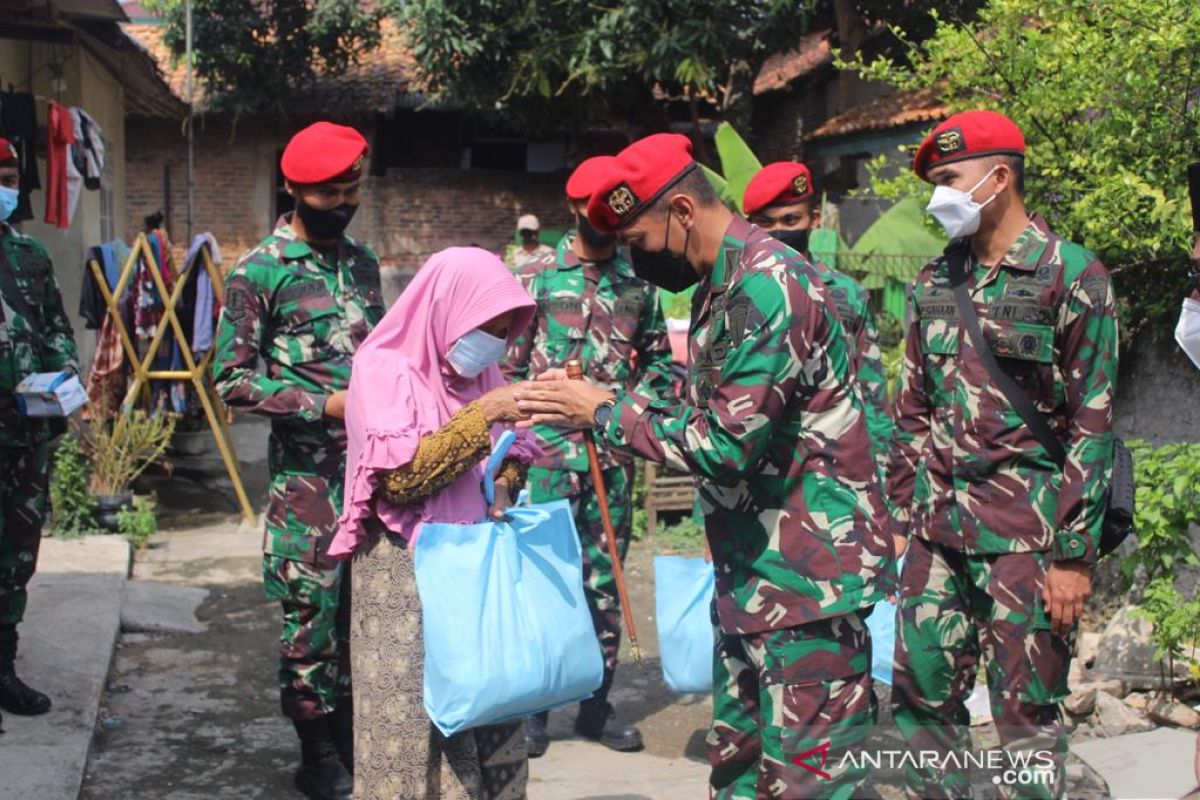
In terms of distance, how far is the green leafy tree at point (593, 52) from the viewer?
53.3ft

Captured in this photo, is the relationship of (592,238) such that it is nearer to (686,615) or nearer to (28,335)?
(686,615)

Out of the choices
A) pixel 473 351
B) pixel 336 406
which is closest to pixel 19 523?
pixel 336 406

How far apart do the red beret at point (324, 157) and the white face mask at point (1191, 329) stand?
2531 mm

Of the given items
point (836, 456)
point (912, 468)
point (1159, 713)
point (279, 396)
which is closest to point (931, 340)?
point (912, 468)

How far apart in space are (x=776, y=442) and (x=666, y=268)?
0.49 meters

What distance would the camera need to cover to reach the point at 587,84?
1703 cm

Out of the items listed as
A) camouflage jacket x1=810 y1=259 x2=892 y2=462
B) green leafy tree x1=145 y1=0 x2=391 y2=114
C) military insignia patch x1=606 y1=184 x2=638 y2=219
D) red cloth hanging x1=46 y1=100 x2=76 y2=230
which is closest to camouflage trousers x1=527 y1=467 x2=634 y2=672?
camouflage jacket x1=810 y1=259 x2=892 y2=462

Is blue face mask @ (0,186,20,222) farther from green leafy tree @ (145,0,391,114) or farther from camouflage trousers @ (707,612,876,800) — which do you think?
green leafy tree @ (145,0,391,114)

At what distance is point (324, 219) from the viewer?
4.48 m

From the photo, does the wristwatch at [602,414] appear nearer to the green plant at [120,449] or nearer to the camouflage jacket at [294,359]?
the camouflage jacket at [294,359]

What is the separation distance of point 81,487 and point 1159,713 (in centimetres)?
635

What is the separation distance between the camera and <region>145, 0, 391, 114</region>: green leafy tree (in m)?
19.5

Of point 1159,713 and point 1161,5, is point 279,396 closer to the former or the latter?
point 1159,713

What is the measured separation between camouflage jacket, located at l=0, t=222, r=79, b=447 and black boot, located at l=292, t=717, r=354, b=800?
1523mm
